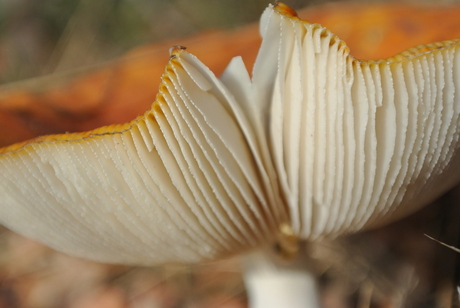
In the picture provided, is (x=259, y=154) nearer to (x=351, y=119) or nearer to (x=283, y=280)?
(x=351, y=119)

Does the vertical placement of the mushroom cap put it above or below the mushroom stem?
above

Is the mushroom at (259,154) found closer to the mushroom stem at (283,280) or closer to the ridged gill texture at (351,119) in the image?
the ridged gill texture at (351,119)

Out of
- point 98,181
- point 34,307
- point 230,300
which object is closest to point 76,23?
point 34,307

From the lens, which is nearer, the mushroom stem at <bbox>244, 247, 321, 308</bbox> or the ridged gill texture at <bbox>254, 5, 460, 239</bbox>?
the ridged gill texture at <bbox>254, 5, 460, 239</bbox>

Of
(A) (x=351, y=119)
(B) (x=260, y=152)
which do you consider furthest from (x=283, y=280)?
(A) (x=351, y=119)

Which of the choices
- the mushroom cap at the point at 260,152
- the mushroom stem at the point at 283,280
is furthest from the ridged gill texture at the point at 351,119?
the mushroom stem at the point at 283,280

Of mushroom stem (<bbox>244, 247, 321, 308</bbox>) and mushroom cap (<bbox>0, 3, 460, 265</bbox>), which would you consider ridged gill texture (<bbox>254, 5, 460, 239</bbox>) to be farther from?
mushroom stem (<bbox>244, 247, 321, 308</bbox>)

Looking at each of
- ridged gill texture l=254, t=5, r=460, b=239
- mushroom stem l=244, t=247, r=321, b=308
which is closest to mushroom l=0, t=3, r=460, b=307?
ridged gill texture l=254, t=5, r=460, b=239
